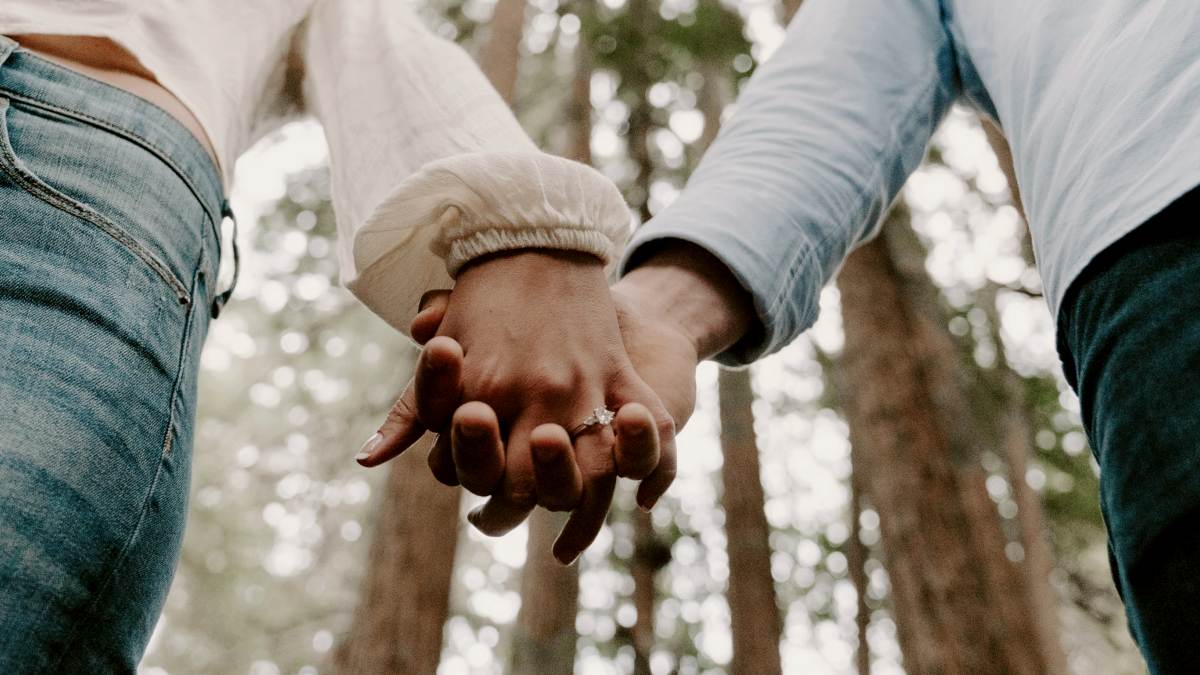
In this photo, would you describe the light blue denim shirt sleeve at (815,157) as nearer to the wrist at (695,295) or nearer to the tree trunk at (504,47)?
the wrist at (695,295)

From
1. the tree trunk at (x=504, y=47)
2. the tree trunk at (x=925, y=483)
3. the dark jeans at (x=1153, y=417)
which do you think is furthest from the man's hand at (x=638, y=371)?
the tree trunk at (x=504, y=47)

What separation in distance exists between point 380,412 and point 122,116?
7.22 meters

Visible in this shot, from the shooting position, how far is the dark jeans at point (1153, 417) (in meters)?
Result: 0.70

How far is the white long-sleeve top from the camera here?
39.0 inches

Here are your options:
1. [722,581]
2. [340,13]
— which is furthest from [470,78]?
[722,581]

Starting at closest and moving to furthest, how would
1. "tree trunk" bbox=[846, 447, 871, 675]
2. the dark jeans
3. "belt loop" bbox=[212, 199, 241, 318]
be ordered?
the dark jeans, "belt loop" bbox=[212, 199, 241, 318], "tree trunk" bbox=[846, 447, 871, 675]

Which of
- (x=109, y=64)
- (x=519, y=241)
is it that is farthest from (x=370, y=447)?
(x=109, y=64)

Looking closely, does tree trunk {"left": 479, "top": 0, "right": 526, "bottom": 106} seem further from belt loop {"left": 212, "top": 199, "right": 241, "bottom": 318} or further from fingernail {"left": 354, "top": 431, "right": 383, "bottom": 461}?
fingernail {"left": 354, "top": 431, "right": 383, "bottom": 461}

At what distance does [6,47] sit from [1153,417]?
108cm

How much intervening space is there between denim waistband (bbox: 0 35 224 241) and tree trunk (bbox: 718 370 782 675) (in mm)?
5384

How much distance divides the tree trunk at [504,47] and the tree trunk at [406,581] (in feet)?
8.31

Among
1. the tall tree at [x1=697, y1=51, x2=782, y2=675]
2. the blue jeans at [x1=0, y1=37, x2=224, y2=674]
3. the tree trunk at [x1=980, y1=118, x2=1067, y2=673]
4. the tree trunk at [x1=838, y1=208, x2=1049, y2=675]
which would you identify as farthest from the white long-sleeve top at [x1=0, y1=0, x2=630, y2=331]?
the tree trunk at [x1=980, y1=118, x2=1067, y2=673]

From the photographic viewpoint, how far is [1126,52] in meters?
0.85

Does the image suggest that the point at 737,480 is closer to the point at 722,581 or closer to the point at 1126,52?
the point at 722,581
